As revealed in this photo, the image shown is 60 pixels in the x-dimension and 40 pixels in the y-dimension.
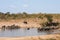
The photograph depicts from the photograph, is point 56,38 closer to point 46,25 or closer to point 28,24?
point 46,25

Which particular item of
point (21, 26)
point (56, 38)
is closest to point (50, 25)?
point (21, 26)

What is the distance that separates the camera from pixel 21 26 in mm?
53719

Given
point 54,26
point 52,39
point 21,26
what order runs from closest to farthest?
point 52,39, point 54,26, point 21,26

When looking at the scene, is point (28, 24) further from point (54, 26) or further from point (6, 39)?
point (6, 39)

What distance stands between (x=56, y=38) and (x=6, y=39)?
5.99 metres

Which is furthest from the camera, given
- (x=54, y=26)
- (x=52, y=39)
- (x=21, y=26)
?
(x=21, y=26)

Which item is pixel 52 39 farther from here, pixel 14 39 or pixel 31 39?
pixel 14 39

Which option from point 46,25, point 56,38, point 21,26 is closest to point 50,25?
point 46,25

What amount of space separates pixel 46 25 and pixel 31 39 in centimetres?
2126

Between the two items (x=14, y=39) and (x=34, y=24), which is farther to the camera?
(x=34, y=24)

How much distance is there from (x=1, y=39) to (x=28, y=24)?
26.4 m

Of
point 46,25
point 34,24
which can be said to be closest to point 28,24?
point 34,24

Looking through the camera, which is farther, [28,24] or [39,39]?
[28,24]

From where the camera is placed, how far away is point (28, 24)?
56.3m
